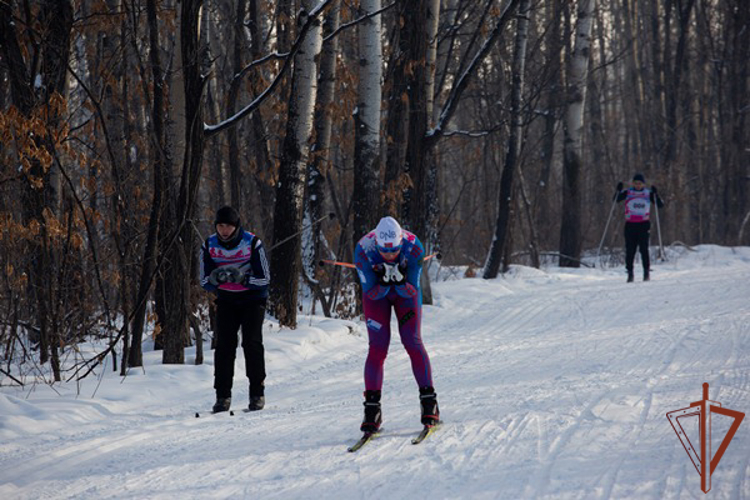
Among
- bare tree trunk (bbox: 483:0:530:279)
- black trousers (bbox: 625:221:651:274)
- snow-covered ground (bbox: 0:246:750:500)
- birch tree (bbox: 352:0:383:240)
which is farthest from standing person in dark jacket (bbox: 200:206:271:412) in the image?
bare tree trunk (bbox: 483:0:530:279)

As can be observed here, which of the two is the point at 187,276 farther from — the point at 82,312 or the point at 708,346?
the point at 708,346

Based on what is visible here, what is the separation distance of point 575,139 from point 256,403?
14761 mm

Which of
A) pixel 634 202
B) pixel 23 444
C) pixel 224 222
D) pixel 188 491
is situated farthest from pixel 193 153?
pixel 634 202

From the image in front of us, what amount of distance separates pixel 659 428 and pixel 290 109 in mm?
6489

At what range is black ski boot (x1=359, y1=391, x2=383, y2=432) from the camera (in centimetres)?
553

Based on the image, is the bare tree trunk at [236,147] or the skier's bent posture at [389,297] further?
the bare tree trunk at [236,147]

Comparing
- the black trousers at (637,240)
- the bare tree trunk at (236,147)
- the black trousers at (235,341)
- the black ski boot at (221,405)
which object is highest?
the bare tree trunk at (236,147)

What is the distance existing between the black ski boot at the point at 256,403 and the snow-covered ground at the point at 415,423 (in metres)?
0.09

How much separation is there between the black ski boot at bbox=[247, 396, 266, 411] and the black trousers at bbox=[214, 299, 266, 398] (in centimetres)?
4

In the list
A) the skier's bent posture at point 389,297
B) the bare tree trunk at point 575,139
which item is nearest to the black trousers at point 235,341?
the skier's bent posture at point 389,297

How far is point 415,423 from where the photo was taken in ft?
19.4

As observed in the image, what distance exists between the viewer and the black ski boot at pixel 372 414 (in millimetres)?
5534

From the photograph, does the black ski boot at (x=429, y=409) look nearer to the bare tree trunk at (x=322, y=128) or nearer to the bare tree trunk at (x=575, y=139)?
→ the bare tree trunk at (x=322, y=128)

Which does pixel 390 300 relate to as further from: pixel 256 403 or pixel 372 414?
pixel 256 403
